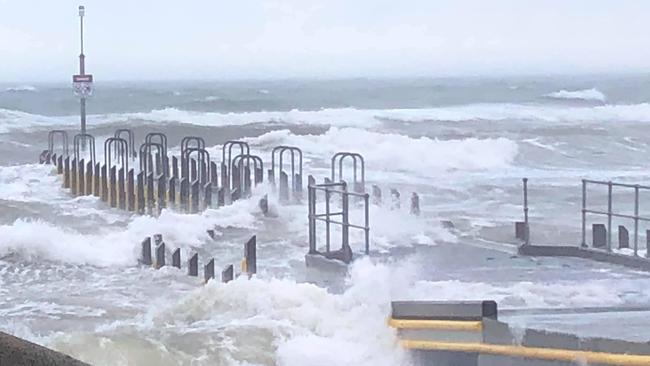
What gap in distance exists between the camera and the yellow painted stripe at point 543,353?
491 cm

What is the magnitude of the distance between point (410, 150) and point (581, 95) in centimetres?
3373

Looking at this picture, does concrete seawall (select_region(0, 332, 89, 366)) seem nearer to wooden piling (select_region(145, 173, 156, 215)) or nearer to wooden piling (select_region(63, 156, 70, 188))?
wooden piling (select_region(145, 173, 156, 215))

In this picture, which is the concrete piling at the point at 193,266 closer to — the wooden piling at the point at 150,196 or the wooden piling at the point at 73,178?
the wooden piling at the point at 150,196

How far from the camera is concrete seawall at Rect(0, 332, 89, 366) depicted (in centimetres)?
201

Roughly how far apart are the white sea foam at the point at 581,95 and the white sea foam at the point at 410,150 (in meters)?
26.5

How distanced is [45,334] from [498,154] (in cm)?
2220

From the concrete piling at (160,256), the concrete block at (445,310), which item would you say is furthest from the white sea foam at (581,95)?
the concrete block at (445,310)

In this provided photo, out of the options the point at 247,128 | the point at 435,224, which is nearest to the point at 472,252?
the point at 435,224

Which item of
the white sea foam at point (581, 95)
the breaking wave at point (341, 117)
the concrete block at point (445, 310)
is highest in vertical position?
the white sea foam at point (581, 95)

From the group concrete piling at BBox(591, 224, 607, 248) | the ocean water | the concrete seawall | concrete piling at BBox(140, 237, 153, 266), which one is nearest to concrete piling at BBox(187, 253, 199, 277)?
the ocean water

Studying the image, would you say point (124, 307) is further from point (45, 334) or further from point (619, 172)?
point (619, 172)

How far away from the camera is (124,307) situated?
9.09 metres

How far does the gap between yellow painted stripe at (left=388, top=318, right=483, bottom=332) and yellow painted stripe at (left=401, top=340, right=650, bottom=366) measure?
0.08 meters

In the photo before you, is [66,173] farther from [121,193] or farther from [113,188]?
[121,193]
